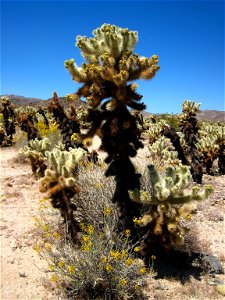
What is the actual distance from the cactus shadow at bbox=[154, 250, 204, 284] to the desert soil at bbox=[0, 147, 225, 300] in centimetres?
9

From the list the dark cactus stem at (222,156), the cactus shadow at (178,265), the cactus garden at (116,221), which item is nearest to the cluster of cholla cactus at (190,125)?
the dark cactus stem at (222,156)

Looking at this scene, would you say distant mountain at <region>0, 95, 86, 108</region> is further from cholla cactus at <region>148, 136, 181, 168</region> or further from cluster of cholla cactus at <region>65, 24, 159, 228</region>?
cluster of cholla cactus at <region>65, 24, 159, 228</region>

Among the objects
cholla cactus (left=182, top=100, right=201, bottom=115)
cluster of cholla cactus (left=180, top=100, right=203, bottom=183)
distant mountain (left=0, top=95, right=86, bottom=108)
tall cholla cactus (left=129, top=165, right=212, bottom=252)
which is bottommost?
tall cholla cactus (left=129, top=165, right=212, bottom=252)

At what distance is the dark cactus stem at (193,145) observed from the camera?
1018 cm

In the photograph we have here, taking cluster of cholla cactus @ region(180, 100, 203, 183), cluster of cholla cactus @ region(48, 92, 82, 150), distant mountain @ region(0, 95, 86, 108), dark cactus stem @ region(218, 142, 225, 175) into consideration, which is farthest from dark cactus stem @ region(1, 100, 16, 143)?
distant mountain @ region(0, 95, 86, 108)

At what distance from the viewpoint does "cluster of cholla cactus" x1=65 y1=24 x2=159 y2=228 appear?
14.8 ft

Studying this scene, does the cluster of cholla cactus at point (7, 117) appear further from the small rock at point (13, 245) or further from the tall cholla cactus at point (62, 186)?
the tall cholla cactus at point (62, 186)

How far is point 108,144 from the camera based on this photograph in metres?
4.82

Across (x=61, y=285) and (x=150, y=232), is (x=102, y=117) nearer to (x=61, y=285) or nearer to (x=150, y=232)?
(x=150, y=232)

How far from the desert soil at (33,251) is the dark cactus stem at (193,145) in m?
1.52

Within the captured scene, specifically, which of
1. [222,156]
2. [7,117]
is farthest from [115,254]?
[7,117]

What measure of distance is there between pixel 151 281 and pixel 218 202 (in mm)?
3785

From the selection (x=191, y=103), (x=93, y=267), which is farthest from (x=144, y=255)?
(x=191, y=103)

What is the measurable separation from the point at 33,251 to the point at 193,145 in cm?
718
